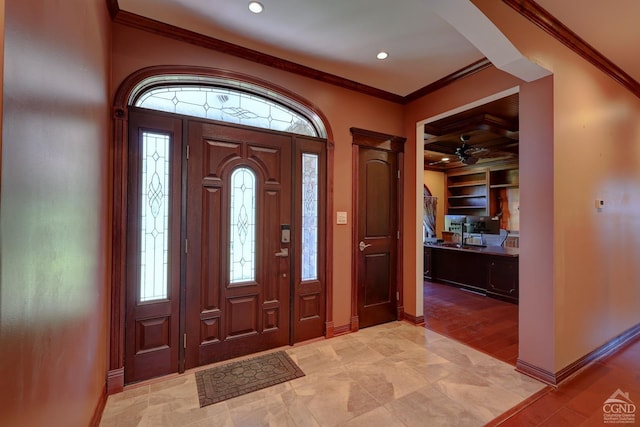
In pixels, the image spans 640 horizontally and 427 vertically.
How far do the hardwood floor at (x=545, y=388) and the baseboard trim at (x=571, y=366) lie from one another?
4cm

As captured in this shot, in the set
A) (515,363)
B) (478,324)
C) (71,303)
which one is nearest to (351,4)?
(71,303)

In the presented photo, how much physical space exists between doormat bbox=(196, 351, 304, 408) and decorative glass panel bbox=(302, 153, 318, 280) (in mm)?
858

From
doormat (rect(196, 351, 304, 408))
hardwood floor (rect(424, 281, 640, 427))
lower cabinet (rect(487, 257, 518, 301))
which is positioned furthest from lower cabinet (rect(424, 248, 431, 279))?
doormat (rect(196, 351, 304, 408))

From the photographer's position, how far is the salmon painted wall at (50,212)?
0.77 metres

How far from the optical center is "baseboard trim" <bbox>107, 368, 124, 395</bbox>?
2.10 meters

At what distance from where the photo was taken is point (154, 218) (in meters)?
2.32

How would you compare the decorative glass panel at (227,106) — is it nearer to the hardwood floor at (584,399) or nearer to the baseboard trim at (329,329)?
the baseboard trim at (329,329)

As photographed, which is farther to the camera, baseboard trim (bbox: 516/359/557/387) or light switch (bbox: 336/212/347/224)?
light switch (bbox: 336/212/347/224)

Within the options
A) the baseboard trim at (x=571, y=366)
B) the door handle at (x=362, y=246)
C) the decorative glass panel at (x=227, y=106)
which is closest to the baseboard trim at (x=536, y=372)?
the baseboard trim at (x=571, y=366)

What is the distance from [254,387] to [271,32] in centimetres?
293

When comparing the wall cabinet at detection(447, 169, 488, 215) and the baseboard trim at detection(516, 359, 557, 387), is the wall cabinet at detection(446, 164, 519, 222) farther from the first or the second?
the baseboard trim at detection(516, 359, 557, 387)

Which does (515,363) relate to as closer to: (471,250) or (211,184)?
(471,250)

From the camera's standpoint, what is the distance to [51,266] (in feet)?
3.43

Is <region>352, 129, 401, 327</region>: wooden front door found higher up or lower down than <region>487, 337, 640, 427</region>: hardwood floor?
higher up
